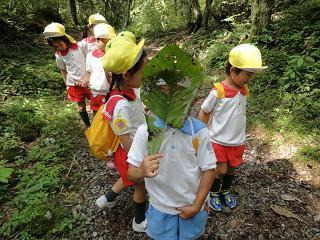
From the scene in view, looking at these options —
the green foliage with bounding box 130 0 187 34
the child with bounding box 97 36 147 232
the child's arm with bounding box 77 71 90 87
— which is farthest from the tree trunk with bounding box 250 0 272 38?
the green foliage with bounding box 130 0 187 34

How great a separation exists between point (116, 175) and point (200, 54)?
18.2 ft

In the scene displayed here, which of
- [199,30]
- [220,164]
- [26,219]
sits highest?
[220,164]

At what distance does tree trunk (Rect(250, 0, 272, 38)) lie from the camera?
6270 mm

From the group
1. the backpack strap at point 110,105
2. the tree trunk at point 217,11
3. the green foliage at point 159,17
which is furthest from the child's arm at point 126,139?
the green foliage at point 159,17

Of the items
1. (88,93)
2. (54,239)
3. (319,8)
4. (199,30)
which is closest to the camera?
(54,239)

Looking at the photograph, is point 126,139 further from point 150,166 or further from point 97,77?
point 97,77

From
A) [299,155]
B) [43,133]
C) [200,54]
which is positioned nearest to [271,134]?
[299,155]

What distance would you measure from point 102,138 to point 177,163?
3.29 feet

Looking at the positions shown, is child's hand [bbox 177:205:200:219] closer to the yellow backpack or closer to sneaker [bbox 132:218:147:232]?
the yellow backpack

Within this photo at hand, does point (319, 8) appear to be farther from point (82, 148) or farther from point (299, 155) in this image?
point (82, 148)

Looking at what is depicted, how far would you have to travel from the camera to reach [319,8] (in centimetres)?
650

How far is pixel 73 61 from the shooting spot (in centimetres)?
450

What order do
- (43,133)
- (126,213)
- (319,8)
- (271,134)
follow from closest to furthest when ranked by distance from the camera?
(126,213), (271,134), (43,133), (319,8)

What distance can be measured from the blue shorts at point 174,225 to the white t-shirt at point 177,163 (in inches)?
3.3
